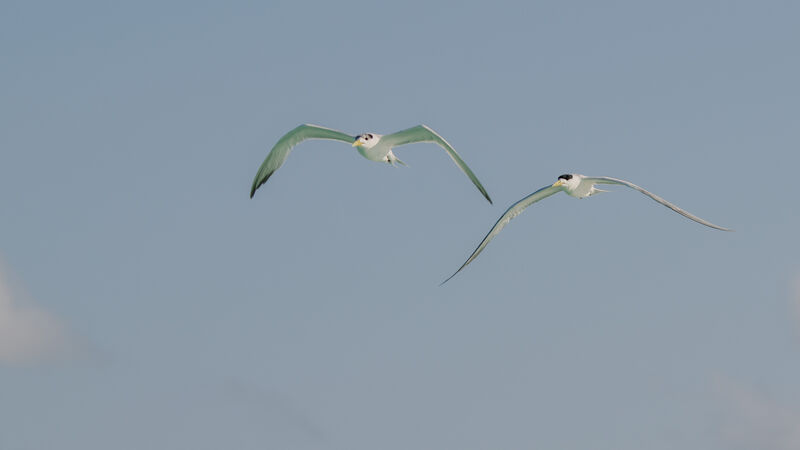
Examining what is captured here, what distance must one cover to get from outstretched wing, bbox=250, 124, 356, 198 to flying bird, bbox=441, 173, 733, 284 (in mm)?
9203

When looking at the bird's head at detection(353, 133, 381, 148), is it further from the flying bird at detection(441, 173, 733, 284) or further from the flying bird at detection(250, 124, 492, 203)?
the flying bird at detection(441, 173, 733, 284)

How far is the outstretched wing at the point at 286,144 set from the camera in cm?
5191

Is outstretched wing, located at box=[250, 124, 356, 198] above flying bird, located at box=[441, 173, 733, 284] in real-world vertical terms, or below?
above

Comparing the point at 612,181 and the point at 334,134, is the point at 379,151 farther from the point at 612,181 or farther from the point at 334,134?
the point at 612,181

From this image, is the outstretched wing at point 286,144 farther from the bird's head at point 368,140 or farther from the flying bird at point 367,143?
the bird's head at point 368,140

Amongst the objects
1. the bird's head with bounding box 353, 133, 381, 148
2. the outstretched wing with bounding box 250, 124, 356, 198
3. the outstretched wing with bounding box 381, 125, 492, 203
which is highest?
the outstretched wing with bounding box 250, 124, 356, 198

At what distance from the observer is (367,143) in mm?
48938

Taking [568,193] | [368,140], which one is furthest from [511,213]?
[368,140]

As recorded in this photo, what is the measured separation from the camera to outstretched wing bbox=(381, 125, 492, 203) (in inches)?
1903

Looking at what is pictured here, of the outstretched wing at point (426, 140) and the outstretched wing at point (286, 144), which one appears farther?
the outstretched wing at point (286, 144)

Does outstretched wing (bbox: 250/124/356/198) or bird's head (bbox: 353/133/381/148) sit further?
outstretched wing (bbox: 250/124/356/198)

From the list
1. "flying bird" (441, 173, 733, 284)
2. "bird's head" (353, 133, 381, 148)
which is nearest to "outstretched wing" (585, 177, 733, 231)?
"flying bird" (441, 173, 733, 284)

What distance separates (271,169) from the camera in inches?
2062

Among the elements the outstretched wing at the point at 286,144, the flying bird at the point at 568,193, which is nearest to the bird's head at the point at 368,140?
the outstretched wing at the point at 286,144
